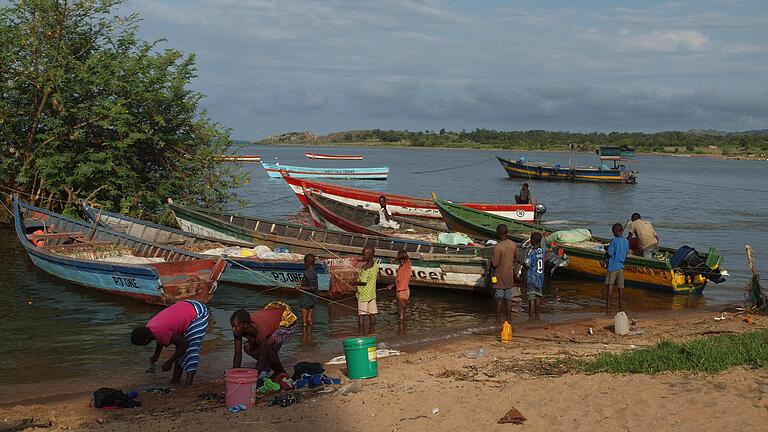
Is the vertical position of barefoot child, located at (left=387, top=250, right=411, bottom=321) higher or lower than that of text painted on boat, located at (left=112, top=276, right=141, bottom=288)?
higher

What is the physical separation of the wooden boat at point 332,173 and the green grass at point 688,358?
1700 inches

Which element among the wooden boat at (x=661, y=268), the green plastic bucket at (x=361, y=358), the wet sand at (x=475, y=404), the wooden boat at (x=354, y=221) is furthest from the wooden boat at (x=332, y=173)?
the wet sand at (x=475, y=404)

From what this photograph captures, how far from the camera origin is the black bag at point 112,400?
8.62 m

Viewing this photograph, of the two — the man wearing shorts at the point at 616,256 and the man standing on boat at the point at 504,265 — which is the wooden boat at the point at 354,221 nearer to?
the man wearing shorts at the point at 616,256

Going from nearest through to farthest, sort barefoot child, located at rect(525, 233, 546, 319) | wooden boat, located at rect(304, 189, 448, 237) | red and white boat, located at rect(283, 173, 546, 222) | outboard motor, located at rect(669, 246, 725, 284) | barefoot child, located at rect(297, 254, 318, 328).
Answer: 1. barefoot child, located at rect(297, 254, 318, 328)
2. barefoot child, located at rect(525, 233, 546, 319)
3. outboard motor, located at rect(669, 246, 725, 284)
4. wooden boat, located at rect(304, 189, 448, 237)
5. red and white boat, located at rect(283, 173, 546, 222)

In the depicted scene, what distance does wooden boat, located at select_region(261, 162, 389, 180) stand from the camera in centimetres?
5288

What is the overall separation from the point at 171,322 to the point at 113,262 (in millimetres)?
7706

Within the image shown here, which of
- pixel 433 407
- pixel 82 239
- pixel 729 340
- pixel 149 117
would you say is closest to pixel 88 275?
pixel 82 239

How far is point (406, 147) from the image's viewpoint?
18362 centimetres

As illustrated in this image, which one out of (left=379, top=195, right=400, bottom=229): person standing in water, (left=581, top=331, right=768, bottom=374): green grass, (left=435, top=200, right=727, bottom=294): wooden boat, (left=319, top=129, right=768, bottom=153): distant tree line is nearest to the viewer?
(left=581, top=331, right=768, bottom=374): green grass

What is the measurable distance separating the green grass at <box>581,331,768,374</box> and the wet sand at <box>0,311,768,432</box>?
8.4 inches

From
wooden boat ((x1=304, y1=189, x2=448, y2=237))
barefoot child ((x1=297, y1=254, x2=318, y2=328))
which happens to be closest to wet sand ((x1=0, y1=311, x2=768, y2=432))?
barefoot child ((x1=297, y1=254, x2=318, y2=328))

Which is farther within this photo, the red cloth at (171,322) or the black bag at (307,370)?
the black bag at (307,370)

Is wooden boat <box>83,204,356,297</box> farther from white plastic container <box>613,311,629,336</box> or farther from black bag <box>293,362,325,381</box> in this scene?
black bag <box>293,362,325,381</box>
